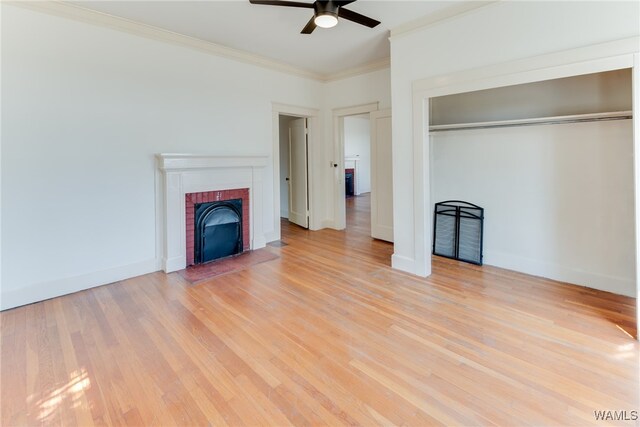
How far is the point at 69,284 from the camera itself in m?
3.15

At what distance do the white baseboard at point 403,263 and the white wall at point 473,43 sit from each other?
0.04 feet

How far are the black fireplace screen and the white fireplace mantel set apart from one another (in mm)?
2791

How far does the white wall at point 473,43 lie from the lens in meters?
2.31

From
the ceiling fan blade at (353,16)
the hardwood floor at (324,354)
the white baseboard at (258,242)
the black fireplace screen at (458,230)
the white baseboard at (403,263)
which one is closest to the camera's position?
the hardwood floor at (324,354)

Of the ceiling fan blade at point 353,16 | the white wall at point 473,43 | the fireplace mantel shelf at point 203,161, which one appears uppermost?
the ceiling fan blade at point 353,16

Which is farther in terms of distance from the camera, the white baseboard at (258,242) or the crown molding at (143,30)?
the white baseboard at (258,242)

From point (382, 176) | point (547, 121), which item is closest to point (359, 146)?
point (382, 176)

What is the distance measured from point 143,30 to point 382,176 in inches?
143

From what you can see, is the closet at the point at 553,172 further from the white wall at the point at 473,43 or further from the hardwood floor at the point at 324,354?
the white wall at the point at 473,43

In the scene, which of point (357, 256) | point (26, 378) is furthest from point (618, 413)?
point (26, 378)

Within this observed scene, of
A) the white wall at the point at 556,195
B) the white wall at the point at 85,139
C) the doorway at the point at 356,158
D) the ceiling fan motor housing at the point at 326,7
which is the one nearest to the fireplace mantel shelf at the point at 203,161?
the white wall at the point at 85,139

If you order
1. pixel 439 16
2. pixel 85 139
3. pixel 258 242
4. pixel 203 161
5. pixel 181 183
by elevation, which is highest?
pixel 439 16

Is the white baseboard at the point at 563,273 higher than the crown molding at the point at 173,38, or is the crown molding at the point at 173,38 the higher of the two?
the crown molding at the point at 173,38

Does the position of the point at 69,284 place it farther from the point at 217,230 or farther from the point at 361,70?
the point at 361,70
